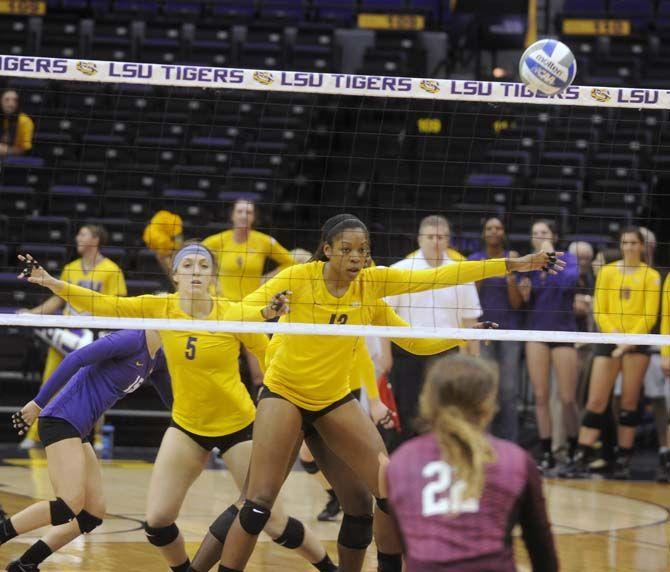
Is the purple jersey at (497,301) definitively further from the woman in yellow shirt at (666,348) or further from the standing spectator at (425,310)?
the woman in yellow shirt at (666,348)

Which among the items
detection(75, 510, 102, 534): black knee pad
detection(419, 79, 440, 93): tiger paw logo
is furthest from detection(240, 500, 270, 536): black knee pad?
detection(419, 79, 440, 93): tiger paw logo

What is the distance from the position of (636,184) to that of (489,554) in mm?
11911

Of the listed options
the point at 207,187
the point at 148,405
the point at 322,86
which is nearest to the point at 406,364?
the point at 148,405

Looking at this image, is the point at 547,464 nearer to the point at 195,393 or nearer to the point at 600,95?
the point at 600,95

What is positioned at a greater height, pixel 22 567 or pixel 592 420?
pixel 592 420

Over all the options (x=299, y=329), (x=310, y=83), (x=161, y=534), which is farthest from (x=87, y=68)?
(x=161, y=534)

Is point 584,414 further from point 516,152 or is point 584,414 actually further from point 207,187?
point 207,187

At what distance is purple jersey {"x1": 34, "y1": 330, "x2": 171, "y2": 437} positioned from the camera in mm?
6738

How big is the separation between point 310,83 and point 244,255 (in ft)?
14.7

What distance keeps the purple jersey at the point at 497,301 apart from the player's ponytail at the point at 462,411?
24.2 ft

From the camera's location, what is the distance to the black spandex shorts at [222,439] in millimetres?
6562

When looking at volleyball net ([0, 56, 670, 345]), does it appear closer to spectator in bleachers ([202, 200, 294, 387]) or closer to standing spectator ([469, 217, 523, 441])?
spectator in bleachers ([202, 200, 294, 387])

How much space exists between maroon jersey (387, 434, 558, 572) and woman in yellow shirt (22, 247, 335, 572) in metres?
2.74

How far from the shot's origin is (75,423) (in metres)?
6.70
